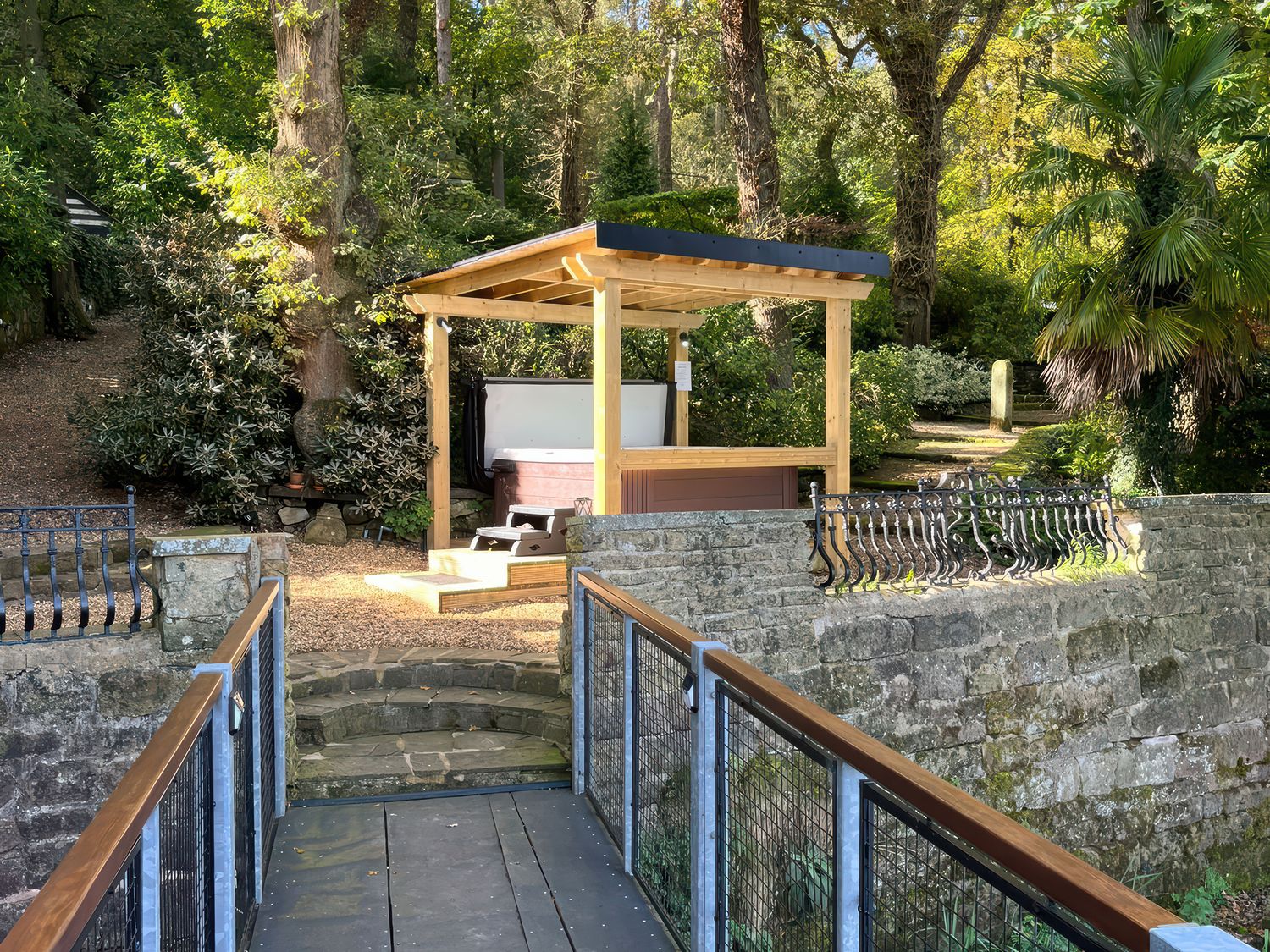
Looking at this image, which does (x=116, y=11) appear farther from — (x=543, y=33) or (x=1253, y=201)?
(x=1253, y=201)

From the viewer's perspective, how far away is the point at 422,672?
5.98m

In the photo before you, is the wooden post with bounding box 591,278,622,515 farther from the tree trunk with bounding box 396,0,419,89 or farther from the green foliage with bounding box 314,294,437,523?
the tree trunk with bounding box 396,0,419,89

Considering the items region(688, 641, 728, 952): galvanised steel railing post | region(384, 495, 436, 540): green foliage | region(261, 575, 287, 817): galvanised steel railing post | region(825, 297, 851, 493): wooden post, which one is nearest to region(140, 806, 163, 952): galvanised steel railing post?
region(688, 641, 728, 952): galvanised steel railing post

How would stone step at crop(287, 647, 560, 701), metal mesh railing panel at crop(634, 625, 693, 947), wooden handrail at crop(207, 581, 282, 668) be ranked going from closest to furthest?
wooden handrail at crop(207, 581, 282, 668) < metal mesh railing panel at crop(634, 625, 693, 947) < stone step at crop(287, 647, 560, 701)

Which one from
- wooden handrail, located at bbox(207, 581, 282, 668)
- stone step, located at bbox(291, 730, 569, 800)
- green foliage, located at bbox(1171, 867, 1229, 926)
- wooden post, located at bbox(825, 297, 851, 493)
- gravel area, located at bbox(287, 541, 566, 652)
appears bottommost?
green foliage, located at bbox(1171, 867, 1229, 926)

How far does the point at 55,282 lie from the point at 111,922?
1701 cm

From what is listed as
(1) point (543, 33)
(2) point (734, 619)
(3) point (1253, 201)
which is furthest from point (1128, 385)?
(1) point (543, 33)

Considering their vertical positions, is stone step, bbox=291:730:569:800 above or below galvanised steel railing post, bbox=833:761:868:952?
below

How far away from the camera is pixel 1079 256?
16.8 m

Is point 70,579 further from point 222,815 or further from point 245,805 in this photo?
point 222,815

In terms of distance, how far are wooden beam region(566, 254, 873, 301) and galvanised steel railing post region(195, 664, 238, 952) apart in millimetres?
5039

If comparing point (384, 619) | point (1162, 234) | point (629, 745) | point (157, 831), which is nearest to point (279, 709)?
point (629, 745)

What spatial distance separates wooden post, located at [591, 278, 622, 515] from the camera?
7.51 m

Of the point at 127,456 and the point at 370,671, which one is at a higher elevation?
the point at 127,456
